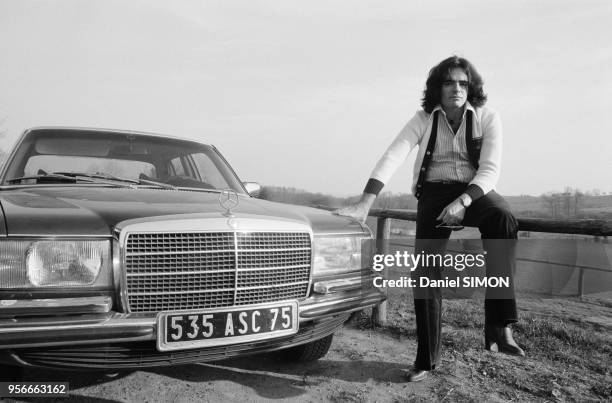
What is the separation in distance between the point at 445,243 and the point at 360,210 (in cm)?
58

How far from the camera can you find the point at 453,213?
2598 millimetres

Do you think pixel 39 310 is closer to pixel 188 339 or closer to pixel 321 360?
pixel 188 339

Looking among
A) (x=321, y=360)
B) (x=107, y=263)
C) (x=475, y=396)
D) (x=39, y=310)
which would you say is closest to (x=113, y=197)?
(x=107, y=263)

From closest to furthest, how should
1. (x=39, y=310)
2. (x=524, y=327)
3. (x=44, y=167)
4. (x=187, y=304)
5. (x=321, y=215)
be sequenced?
(x=39, y=310)
(x=187, y=304)
(x=321, y=215)
(x=44, y=167)
(x=524, y=327)

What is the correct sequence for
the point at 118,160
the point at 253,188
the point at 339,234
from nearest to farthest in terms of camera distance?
the point at 339,234 → the point at 118,160 → the point at 253,188

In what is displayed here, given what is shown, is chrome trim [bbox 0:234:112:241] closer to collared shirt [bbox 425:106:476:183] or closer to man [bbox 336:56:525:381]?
man [bbox 336:56:525:381]

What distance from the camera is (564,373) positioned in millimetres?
2967

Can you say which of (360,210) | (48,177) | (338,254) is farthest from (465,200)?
(48,177)

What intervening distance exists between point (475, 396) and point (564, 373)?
79 centimetres

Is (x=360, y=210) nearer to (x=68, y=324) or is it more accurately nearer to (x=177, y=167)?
(x=177, y=167)

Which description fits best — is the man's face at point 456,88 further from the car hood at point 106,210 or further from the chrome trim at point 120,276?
the chrome trim at point 120,276

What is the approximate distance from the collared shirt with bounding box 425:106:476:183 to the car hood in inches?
24.6

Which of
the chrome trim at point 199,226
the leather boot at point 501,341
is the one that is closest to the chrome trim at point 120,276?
the chrome trim at point 199,226

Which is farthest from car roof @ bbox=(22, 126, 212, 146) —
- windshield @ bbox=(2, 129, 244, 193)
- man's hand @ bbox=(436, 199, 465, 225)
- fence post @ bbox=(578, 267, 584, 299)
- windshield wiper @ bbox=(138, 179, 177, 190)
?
fence post @ bbox=(578, 267, 584, 299)
